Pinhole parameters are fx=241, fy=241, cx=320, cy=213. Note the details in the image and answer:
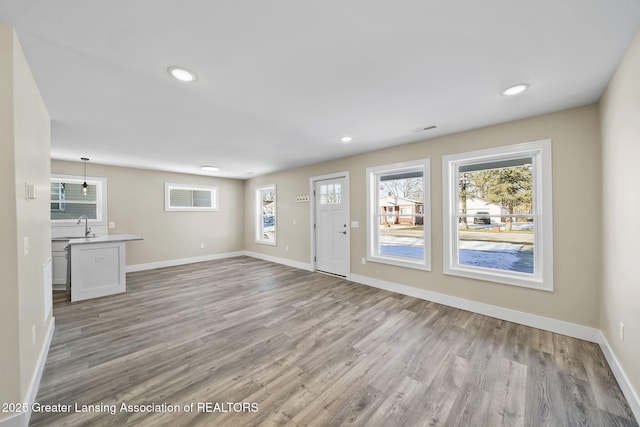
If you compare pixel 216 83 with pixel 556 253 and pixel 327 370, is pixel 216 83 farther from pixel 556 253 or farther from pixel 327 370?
pixel 556 253

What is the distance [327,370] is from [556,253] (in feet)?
9.10

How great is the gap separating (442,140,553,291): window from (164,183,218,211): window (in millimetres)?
6015

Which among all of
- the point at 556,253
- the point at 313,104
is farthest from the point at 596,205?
the point at 313,104

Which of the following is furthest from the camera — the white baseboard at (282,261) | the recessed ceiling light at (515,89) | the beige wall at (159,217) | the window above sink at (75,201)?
the white baseboard at (282,261)

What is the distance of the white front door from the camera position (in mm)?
Result: 4883

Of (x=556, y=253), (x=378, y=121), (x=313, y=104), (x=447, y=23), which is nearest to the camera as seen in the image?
(x=447, y=23)

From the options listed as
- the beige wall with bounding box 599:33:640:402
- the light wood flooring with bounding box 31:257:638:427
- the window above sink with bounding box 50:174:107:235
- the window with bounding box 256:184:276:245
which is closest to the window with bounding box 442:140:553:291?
the beige wall with bounding box 599:33:640:402

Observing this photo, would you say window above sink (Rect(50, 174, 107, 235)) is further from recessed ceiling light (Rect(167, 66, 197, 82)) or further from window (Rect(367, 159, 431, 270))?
window (Rect(367, 159, 431, 270))

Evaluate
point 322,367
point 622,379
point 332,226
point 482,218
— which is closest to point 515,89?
point 482,218

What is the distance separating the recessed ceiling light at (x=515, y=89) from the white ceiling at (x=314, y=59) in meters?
0.06

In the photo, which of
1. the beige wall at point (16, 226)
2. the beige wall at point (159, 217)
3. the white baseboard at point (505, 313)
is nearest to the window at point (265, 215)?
the beige wall at point (159, 217)

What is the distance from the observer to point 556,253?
8.75 ft

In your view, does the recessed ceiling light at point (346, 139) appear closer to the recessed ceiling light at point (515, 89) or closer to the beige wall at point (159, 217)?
the recessed ceiling light at point (515, 89)

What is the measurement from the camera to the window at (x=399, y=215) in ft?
12.2
